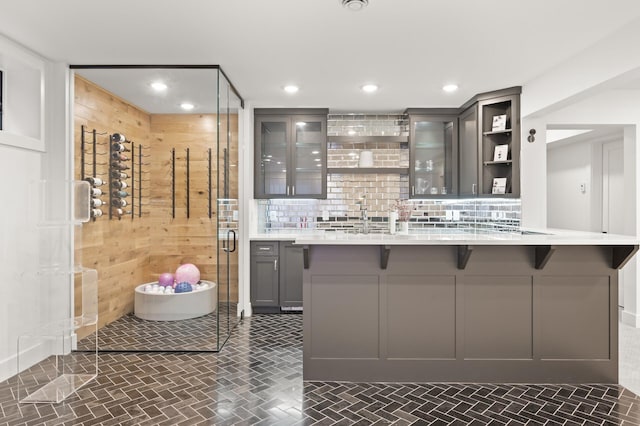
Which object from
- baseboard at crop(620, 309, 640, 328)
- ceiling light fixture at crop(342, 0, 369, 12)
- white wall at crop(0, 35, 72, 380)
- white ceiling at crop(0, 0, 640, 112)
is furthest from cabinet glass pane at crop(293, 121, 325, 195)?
baseboard at crop(620, 309, 640, 328)

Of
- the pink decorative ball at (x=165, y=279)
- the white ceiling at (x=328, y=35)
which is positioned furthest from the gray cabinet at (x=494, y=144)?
the pink decorative ball at (x=165, y=279)

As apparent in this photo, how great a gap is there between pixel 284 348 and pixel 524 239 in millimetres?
2264

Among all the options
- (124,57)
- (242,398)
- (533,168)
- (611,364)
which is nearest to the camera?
(242,398)

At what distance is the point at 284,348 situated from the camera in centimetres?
384

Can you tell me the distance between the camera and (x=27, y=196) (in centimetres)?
340

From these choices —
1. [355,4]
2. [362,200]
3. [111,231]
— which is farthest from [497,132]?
[111,231]

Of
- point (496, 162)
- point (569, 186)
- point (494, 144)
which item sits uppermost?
point (494, 144)

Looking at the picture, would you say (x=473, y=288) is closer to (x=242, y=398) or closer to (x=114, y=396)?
(x=242, y=398)

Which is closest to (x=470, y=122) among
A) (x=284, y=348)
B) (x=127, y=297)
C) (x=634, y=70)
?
(x=634, y=70)

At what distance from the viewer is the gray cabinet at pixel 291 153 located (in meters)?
5.25

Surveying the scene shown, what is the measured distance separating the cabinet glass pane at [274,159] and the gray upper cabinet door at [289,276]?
0.76 metres

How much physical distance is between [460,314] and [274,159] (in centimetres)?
308

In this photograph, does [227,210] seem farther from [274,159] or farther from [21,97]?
[21,97]

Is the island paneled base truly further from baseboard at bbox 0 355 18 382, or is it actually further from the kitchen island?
baseboard at bbox 0 355 18 382
